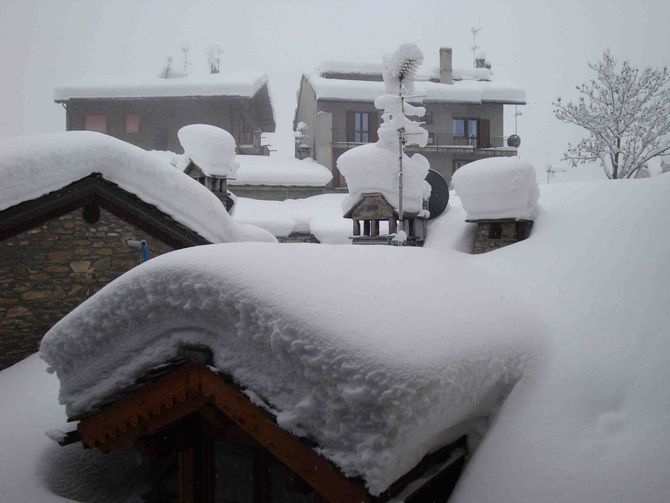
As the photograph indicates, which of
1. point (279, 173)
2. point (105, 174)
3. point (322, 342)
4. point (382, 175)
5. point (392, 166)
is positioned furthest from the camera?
point (279, 173)

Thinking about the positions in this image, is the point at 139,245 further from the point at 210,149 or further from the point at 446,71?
the point at 446,71

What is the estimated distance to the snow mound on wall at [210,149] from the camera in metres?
10.8

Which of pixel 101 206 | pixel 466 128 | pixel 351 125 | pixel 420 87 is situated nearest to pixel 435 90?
pixel 420 87

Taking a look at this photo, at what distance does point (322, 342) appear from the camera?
2.66 meters

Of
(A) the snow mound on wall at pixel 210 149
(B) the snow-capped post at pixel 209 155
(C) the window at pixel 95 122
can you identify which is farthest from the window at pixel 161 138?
(A) the snow mound on wall at pixel 210 149

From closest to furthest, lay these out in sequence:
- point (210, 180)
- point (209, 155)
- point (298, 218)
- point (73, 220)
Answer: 1. point (73, 220)
2. point (209, 155)
3. point (210, 180)
4. point (298, 218)

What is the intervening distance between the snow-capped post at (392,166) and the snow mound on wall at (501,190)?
5.36ft

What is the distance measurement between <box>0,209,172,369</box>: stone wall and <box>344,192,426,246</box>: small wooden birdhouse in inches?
164

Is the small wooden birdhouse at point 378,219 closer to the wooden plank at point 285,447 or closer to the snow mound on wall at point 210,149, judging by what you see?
the snow mound on wall at point 210,149

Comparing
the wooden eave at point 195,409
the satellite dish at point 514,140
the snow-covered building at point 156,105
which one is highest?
the snow-covered building at point 156,105

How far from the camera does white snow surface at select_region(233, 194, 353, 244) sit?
1577 centimetres

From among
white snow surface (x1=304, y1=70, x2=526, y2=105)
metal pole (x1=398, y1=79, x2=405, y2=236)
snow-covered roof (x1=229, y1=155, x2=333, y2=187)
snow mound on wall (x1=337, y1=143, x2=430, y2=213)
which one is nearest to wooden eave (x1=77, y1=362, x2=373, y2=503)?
metal pole (x1=398, y1=79, x2=405, y2=236)

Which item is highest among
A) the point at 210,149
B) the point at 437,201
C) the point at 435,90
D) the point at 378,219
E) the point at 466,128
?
the point at 435,90

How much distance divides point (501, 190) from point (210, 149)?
254 inches
